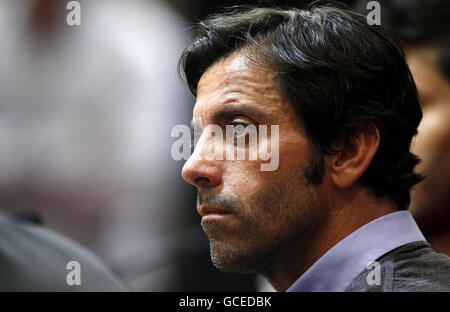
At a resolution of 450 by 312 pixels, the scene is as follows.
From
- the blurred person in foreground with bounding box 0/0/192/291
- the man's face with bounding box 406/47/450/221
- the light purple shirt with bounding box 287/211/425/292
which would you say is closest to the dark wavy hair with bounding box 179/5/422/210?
the light purple shirt with bounding box 287/211/425/292

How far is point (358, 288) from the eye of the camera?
4.43 ft

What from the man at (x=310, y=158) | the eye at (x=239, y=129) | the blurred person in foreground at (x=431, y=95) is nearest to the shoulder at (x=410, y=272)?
the man at (x=310, y=158)

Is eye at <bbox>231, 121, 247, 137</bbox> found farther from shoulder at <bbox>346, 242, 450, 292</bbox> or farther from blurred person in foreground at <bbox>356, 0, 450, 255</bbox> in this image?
blurred person in foreground at <bbox>356, 0, 450, 255</bbox>

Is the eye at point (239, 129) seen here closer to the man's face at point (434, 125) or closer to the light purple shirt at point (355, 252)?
the light purple shirt at point (355, 252)

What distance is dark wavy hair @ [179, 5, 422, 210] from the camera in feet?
5.04

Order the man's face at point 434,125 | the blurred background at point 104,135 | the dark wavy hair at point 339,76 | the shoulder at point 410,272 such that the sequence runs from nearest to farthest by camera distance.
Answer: the shoulder at point 410,272
the dark wavy hair at point 339,76
the man's face at point 434,125
the blurred background at point 104,135

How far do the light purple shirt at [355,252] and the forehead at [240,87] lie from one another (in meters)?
0.37

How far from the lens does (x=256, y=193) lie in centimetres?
150

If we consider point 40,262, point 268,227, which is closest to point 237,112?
point 268,227

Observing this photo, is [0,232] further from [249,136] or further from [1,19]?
[1,19]

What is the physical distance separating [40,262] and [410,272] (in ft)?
4.08

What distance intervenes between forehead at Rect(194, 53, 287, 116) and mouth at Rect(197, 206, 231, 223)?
25cm

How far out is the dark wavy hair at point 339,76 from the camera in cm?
154
